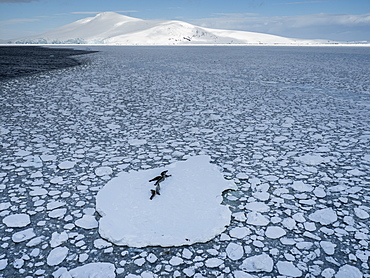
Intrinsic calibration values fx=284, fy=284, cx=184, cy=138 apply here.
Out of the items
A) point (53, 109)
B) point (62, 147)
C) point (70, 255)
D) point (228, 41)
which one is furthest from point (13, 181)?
point (228, 41)

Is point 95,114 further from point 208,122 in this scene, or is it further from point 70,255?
point 70,255

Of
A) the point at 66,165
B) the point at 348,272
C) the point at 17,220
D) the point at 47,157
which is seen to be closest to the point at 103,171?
the point at 66,165

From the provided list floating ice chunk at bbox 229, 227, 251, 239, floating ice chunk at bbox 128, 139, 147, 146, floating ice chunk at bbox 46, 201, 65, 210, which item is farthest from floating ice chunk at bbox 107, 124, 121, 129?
floating ice chunk at bbox 229, 227, 251, 239

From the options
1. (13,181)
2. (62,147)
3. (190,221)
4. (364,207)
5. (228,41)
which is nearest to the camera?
(190,221)


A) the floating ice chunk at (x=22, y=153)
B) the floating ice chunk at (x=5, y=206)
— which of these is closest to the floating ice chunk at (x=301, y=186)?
the floating ice chunk at (x=5, y=206)

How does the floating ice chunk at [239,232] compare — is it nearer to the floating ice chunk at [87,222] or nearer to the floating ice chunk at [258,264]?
the floating ice chunk at [258,264]

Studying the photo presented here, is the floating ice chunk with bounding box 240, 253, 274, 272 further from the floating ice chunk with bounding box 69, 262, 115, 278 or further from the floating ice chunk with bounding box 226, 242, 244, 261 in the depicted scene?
the floating ice chunk with bounding box 69, 262, 115, 278
